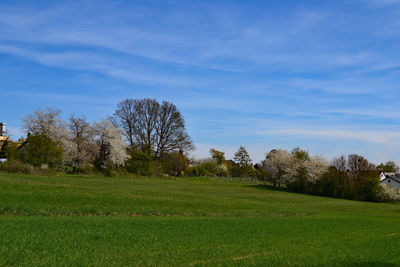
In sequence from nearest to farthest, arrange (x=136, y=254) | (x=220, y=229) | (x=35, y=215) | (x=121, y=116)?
(x=136, y=254)
(x=220, y=229)
(x=35, y=215)
(x=121, y=116)

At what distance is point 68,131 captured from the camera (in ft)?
247

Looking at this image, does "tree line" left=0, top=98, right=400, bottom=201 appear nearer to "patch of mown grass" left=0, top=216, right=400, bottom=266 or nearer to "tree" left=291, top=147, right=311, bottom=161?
"tree" left=291, top=147, right=311, bottom=161

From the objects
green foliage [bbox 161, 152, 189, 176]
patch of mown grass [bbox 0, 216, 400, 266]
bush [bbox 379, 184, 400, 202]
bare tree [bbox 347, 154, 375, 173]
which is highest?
bare tree [bbox 347, 154, 375, 173]

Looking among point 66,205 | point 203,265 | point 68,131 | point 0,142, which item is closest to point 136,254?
point 203,265

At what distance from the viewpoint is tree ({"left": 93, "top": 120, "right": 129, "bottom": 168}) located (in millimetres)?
74000

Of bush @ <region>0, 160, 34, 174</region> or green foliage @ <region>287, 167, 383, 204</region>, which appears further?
green foliage @ <region>287, 167, 383, 204</region>

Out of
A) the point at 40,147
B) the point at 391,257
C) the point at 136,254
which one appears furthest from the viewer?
the point at 40,147

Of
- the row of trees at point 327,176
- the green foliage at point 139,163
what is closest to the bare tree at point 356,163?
the row of trees at point 327,176

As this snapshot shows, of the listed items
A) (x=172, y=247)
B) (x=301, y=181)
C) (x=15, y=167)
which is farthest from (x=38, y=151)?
(x=301, y=181)

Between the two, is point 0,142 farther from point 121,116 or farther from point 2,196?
point 2,196

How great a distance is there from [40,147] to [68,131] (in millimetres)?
18560

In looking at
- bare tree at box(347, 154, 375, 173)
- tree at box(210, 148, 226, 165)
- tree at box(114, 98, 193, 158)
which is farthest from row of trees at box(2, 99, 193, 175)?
tree at box(210, 148, 226, 165)

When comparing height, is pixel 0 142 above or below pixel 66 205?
above

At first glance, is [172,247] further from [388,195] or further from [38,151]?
[388,195]
